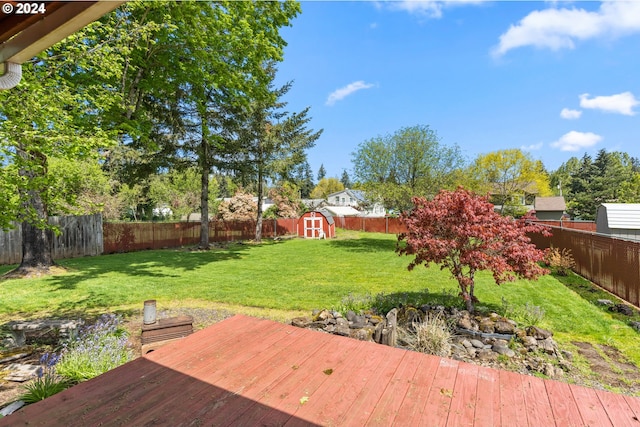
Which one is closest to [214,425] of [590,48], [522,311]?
[522,311]

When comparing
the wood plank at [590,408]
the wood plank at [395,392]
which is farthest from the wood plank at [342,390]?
the wood plank at [590,408]

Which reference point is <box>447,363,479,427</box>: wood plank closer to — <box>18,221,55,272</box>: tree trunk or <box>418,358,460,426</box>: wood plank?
<box>418,358,460,426</box>: wood plank

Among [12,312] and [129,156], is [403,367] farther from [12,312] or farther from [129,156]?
[129,156]

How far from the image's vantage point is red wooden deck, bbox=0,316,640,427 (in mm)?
2016

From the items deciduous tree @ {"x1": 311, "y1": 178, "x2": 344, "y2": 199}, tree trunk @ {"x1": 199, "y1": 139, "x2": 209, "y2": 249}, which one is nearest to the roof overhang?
tree trunk @ {"x1": 199, "y1": 139, "x2": 209, "y2": 249}

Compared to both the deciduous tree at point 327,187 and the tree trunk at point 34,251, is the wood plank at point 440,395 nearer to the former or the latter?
the tree trunk at point 34,251

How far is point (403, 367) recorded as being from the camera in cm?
271

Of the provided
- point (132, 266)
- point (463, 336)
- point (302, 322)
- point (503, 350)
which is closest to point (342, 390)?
point (302, 322)

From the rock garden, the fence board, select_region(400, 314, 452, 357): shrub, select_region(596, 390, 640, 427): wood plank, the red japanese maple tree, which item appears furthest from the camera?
the fence board

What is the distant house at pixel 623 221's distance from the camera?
1249 cm

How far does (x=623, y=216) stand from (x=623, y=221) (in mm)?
253

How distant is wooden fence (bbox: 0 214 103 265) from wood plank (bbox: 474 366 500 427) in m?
14.9

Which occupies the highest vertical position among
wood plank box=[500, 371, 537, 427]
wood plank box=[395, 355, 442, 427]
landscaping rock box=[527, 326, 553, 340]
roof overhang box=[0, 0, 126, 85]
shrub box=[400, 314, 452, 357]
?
roof overhang box=[0, 0, 126, 85]

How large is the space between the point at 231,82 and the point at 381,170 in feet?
30.7
